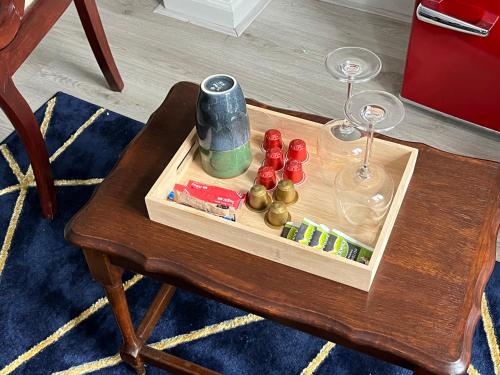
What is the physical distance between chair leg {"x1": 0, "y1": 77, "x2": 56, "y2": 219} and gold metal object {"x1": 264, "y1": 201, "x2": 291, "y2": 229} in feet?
2.27

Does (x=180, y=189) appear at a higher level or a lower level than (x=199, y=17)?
higher

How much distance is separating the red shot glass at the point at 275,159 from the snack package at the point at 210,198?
→ 3.0 inches

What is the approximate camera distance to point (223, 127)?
99cm

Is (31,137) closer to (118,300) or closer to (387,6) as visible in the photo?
(118,300)

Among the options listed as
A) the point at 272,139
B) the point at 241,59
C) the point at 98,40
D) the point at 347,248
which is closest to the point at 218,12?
the point at 241,59

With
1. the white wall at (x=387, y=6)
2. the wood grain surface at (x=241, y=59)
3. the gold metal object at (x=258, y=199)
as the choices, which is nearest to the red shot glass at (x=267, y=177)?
the gold metal object at (x=258, y=199)

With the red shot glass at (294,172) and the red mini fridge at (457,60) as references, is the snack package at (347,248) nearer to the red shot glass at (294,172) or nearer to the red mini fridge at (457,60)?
the red shot glass at (294,172)

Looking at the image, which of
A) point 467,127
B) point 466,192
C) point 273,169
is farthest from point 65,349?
point 467,127

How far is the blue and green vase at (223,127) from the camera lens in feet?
3.18

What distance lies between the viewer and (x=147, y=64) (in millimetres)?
1967

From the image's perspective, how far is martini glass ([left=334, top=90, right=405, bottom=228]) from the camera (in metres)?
0.93

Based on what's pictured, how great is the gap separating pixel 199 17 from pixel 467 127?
0.94 m

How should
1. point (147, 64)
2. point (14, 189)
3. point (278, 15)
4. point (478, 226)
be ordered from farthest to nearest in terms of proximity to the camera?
point (278, 15), point (147, 64), point (14, 189), point (478, 226)

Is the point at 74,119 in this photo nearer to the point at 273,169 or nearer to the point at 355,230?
the point at 273,169
